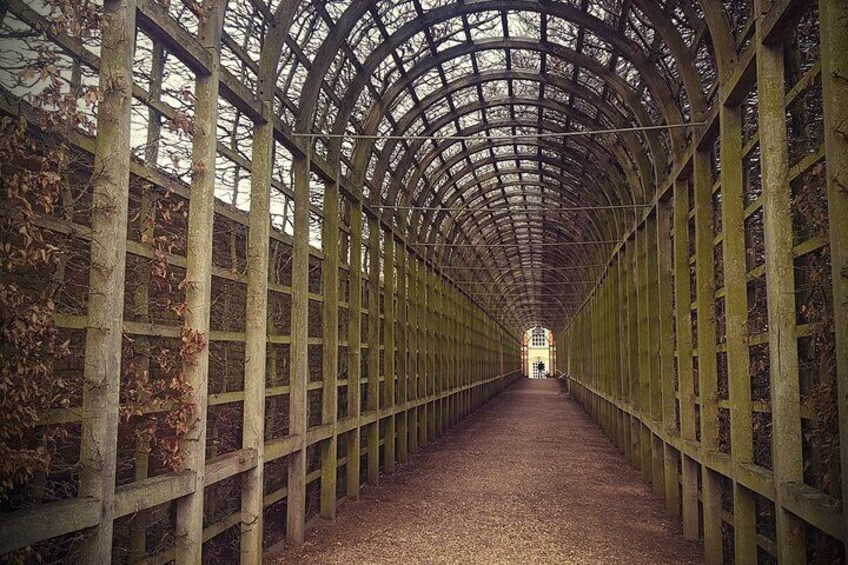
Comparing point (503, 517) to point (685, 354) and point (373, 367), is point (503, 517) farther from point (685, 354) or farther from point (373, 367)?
point (373, 367)

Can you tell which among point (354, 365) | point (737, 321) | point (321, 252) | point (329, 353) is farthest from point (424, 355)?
point (737, 321)

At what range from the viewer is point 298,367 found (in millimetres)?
7031

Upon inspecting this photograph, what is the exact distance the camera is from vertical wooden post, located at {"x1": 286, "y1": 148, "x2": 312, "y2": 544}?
6.96 metres

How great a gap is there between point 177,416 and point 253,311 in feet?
4.54

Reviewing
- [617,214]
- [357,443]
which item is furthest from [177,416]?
[617,214]

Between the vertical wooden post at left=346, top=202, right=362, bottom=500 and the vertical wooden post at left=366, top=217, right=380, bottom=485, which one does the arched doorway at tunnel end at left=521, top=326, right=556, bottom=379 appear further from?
the vertical wooden post at left=346, top=202, right=362, bottom=500

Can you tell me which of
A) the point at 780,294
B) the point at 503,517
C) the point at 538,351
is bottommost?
the point at 503,517

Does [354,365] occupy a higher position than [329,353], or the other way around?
[329,353]

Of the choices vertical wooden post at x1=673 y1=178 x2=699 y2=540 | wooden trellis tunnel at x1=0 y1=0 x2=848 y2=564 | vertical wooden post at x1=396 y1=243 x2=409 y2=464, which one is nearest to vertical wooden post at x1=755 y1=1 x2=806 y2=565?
wooden trellis tunnel at x1=0 y1=0 x2=848 y2=564

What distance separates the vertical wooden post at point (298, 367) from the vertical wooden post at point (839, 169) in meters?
4.85

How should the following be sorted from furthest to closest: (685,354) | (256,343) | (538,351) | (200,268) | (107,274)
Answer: (538,351)
(685,354)
(256,343)
(200,268)
(107,274)

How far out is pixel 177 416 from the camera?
4660 millimetres

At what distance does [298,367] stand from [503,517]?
10.5 ft

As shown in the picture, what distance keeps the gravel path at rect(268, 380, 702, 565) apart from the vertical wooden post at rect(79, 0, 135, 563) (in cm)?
325
